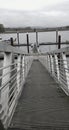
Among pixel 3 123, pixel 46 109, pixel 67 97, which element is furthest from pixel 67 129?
pixel 67 97

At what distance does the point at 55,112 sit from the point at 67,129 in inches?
40.4

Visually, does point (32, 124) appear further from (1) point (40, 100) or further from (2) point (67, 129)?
(1) point (40, 100)

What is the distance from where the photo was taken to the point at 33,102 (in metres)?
5.93

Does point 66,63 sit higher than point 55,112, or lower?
higher

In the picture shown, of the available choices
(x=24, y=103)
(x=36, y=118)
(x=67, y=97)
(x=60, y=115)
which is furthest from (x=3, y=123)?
(x=67, y=97)

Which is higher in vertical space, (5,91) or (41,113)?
(5,91)

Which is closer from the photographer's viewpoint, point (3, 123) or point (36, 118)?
point (3, 123)

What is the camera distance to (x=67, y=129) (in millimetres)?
3930

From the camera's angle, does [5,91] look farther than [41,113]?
No

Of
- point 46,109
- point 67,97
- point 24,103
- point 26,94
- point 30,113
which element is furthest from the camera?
point 26,94

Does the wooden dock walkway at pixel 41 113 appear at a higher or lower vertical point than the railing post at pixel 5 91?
lower

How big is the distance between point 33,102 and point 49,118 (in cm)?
143

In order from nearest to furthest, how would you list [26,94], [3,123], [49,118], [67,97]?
[3,123] → [49,118] → [67,97] → [26,94]

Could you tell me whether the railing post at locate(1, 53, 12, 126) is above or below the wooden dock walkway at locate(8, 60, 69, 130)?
above
